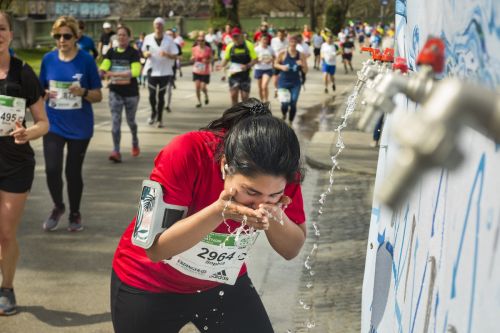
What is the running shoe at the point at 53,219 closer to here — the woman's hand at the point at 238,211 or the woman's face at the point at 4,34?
the woman's face at the point at 4,34

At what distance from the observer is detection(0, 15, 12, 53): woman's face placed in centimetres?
481

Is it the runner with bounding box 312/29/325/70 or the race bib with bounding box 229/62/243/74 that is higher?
the race bib with bounding box 229/62/243/74

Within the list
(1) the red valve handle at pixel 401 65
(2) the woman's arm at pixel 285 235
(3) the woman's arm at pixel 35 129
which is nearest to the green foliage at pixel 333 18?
(3) the woman's arm at pixel 35 129

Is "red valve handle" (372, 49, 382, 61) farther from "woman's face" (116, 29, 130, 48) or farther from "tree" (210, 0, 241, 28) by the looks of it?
"tree" (210, 0, 241, 28)

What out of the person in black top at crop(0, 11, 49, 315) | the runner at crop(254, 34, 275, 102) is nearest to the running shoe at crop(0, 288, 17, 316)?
the person in black top at crop(0, 11, 49, 315)

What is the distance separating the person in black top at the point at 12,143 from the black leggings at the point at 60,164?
1.76 m

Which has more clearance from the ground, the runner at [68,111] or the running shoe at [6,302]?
the runner at [68,111]

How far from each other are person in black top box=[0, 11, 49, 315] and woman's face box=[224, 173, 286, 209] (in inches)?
109

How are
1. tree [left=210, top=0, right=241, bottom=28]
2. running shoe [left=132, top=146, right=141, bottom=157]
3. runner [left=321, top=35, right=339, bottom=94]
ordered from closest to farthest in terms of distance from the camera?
running shoe [left=132, top=146, right=141, bottom=157] < runner [left=321, top=35, right=339, bottom=94] < tree [left=210, top=0, right=241, bottom=28]

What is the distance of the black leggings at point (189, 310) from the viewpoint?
2900 millimetres

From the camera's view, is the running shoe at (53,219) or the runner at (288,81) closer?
the running shoe at (53,219)

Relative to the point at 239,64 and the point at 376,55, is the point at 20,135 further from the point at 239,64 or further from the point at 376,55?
the point at 239,64

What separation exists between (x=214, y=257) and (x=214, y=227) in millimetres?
366

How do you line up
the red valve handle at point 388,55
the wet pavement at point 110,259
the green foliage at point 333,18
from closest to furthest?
the red valve handle at point 388,55
the wet pavement at point 110,259
the green foliage at point 333,18
